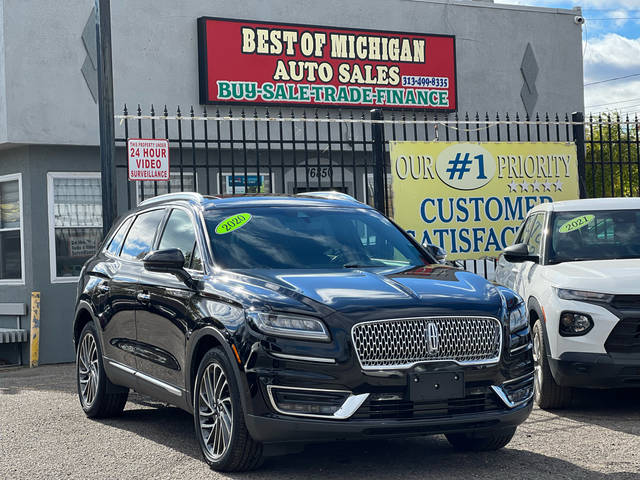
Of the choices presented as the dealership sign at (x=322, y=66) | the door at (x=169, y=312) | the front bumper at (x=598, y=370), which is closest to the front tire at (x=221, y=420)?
the door at (x=169, y=312)

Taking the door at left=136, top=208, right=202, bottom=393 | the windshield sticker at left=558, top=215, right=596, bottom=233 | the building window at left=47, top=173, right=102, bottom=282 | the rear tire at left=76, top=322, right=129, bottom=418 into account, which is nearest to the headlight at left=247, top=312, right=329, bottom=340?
the door at left=136, top=208, right=202, bottom=393

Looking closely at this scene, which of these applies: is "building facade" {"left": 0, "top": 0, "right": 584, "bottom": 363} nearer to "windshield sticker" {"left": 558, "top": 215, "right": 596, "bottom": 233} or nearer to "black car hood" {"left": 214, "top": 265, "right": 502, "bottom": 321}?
"windshield sticker" {"left": 558, "top": 215, "right": 596, "bottom": 233}

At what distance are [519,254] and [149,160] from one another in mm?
4487

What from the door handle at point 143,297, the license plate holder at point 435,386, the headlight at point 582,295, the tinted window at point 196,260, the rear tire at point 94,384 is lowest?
the rear tire at point 94,384

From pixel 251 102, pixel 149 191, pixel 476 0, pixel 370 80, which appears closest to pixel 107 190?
pixel 149 191

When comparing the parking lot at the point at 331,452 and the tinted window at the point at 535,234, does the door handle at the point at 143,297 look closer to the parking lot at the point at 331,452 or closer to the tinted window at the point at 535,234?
the parking lot at the point at 331,452

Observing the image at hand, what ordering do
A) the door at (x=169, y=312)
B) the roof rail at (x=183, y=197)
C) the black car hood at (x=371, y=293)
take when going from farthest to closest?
the roof rail at (x=183, y=197)
the door at (x=169, y=312)
the black car hood at (x=371, y=293)

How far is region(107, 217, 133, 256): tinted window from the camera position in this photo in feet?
27.8

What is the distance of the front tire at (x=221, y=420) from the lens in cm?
→ 587

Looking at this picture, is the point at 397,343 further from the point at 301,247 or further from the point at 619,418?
the point at 619,418

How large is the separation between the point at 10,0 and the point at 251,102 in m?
3.95

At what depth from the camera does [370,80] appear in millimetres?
17281

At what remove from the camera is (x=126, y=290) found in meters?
7.73

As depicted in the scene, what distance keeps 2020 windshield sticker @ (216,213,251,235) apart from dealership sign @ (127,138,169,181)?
14.3 ft
